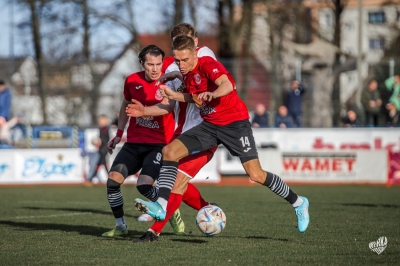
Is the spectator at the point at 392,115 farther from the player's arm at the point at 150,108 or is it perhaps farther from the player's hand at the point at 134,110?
the player's hand at the point at 134,110

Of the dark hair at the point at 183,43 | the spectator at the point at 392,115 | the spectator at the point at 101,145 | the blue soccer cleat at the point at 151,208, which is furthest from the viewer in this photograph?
the spectator at the point at 392,115

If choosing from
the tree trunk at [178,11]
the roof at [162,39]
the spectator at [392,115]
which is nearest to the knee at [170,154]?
the spectator at [392,115]

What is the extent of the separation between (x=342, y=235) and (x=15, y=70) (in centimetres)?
2036

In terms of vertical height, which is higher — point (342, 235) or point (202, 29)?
point (202, 29)

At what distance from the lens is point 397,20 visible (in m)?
41.0

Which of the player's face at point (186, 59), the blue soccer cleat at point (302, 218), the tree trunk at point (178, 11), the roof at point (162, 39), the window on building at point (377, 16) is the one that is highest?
the window on building at point (377, 16)

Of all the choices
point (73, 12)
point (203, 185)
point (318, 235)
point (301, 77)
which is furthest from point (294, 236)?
point (73, 12)

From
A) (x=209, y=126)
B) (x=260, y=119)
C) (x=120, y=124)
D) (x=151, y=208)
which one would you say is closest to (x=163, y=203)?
(x=151, y=208)

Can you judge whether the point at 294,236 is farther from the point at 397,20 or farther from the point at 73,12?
the point at 397,20

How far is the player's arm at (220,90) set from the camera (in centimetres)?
713

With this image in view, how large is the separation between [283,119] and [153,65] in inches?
550

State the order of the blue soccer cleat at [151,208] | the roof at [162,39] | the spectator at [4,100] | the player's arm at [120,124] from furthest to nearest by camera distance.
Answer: the roof at [162,39] → the spectator at [4,100] → the player's arm at [120,124] → the blue soccer cleat at [151,208]

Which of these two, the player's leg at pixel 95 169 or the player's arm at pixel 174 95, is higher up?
the player's arm at pixel 174 95

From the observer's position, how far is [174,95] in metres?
7.50
